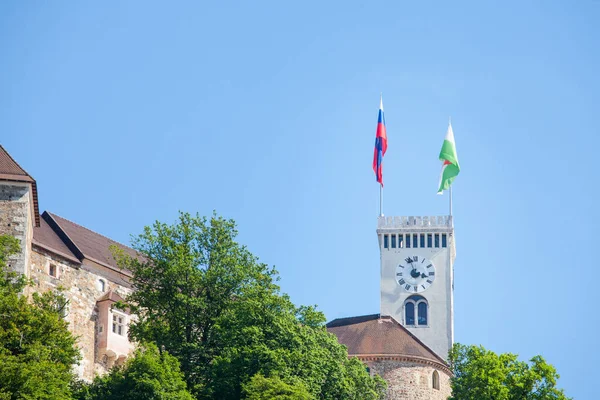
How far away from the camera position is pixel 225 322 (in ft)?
258

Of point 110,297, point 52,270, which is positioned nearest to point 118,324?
point 110,297

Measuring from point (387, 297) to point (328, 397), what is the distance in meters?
45.6

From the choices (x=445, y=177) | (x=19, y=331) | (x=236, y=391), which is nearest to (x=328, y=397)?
(x=236, y=391)

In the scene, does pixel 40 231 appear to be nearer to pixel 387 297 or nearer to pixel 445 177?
pixel 387 297

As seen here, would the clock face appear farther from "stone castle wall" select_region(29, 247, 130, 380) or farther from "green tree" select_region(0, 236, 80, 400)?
"green tree" select_region(0, 236, 80, 400)

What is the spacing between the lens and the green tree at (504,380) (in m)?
85.3

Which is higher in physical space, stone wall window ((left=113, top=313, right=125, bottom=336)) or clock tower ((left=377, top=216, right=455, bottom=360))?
clock tower ((left=377, top=216, right=455, bottom=360))

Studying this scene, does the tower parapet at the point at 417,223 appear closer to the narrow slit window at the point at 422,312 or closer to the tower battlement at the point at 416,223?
the tower battlement at the point at 416,223

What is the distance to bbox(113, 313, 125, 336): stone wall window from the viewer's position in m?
87.2

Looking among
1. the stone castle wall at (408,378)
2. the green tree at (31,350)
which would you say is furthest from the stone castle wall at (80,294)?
the stone castle wall at (408,378)

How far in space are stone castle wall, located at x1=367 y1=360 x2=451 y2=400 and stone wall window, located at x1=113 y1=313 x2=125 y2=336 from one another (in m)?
19.5

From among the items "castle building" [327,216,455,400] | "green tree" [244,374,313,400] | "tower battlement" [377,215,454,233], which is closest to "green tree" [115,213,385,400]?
"green tree" [244,374,313,400]

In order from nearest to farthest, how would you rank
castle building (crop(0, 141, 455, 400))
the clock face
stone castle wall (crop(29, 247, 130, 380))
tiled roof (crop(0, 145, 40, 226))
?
1. tiled roof (crop(0, 145, 40, 226))
2. castle building (crop(0, 141, 455, 400))
3. stone castle wall (crop(29, 247, 130, 380))
4. the clock face

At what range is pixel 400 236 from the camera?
124562 mm
